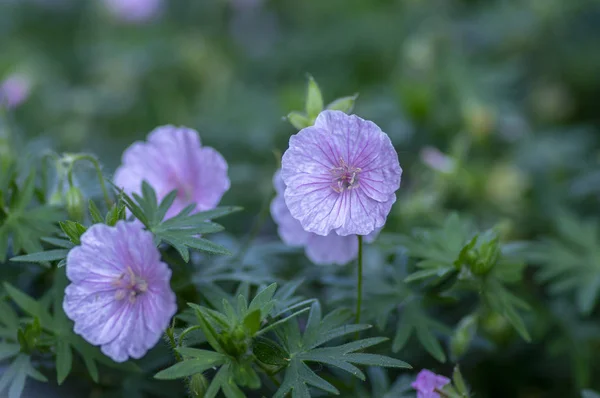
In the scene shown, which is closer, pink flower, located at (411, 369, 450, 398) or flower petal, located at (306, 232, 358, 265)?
pink flower, located at (411, 369, 450, 398)

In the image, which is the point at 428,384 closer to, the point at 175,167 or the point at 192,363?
the point at 192,363

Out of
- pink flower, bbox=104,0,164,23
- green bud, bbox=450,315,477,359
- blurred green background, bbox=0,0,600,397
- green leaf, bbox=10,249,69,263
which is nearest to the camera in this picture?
green leaf, bbox=10,249,69,263

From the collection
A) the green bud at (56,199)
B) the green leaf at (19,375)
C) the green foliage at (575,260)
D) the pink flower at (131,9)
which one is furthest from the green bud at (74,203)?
the pink flower at (131,9)

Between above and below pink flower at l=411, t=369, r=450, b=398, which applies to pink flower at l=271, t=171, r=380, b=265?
above

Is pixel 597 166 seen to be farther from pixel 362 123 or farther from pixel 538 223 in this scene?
pixel 362 123

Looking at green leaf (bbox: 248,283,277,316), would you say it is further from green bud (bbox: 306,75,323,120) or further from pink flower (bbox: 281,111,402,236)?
green bud (bbox: 306,75,323,120)

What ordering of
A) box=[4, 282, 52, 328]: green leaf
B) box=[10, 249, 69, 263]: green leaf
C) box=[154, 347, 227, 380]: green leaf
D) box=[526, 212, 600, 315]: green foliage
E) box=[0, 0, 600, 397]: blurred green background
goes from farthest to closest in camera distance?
box=[0, 0, 600, 397]: blurred green background → box=[526, 212, 600, 315]: green foliage → box=[4, 282, 52, 328]: green leaf → box=[10, 249, 69, 263]: green leaf → box=[154, 347, 227, 380]: green leaf

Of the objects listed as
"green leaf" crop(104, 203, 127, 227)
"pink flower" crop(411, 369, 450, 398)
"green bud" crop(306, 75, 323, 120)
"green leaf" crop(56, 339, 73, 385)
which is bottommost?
"green leaf" crop(56, 339, 73, 385)

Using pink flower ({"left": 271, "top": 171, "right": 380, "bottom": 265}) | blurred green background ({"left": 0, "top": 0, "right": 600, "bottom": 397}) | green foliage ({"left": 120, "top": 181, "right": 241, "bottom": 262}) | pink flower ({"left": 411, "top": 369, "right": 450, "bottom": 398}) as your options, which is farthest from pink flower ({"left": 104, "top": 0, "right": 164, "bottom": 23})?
pink flower ({"left": 411, "top": 369, "right": 450, "bottom": 398})

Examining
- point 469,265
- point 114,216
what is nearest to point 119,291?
point 114,216
